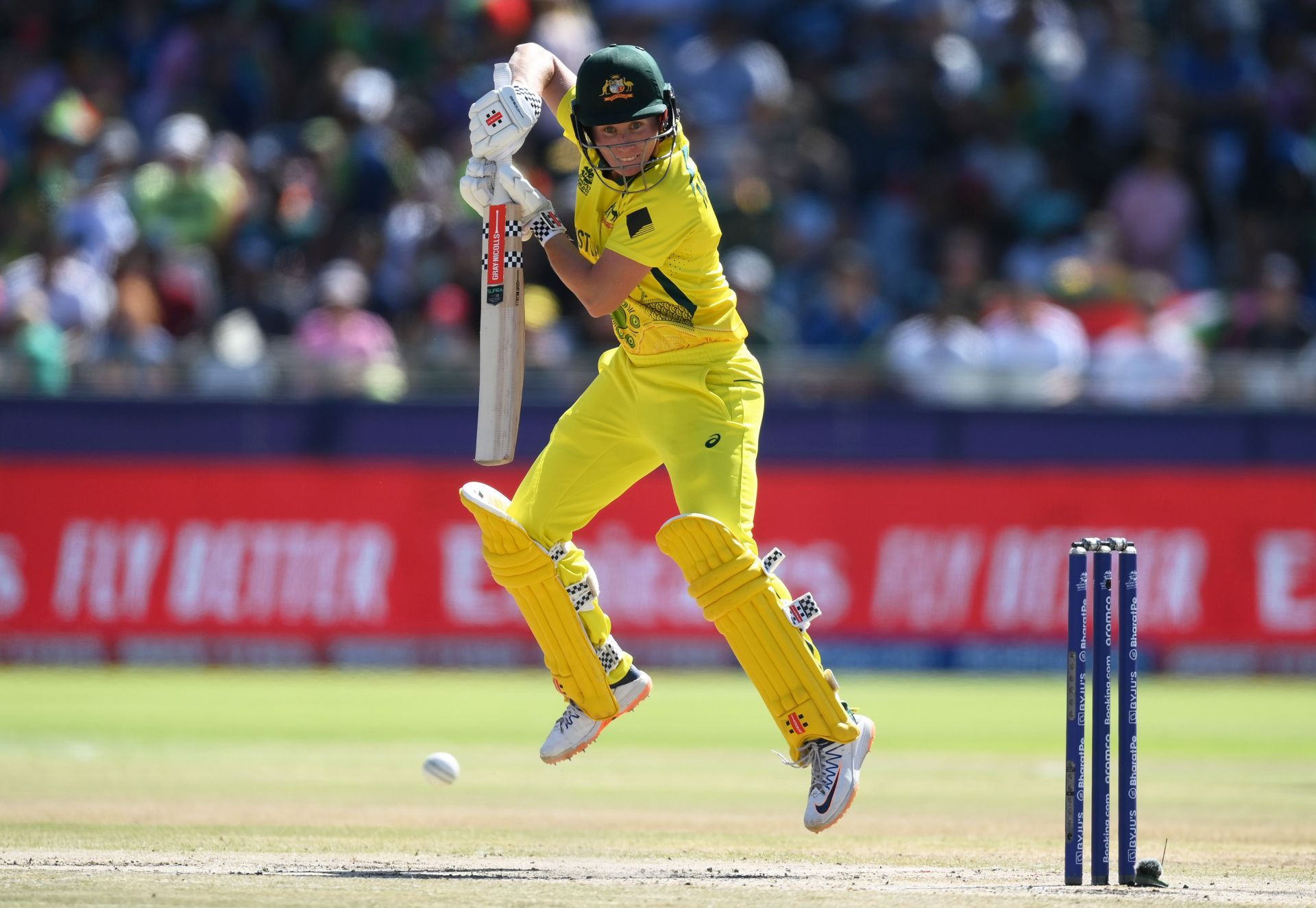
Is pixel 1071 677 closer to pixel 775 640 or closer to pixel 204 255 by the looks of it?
pixel 775 640

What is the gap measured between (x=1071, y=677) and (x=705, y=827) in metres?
1.88

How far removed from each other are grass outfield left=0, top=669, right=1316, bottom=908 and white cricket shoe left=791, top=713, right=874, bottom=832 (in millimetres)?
169

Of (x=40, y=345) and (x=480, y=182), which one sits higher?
(x=480, y=182)

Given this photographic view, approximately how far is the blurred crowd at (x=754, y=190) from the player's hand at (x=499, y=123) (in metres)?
7.33

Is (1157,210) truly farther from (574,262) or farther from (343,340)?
(574,262)

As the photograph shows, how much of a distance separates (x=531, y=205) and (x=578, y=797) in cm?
267

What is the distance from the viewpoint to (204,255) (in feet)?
50.2

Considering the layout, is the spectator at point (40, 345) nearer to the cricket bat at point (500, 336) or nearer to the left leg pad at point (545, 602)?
the cricket bat at point (500, 336)

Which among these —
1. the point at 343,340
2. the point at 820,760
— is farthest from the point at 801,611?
the point at 343,340

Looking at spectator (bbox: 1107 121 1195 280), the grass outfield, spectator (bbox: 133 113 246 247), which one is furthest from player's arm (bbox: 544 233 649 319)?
spectator (bbox: 1107 121 1195 280)

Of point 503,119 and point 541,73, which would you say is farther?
point 541,73

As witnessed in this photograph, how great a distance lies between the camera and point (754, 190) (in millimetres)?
15289

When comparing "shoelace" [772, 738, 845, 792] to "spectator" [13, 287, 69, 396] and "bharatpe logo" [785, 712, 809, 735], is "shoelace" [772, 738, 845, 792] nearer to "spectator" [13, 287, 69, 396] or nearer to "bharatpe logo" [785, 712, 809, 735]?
"bharatpe logo" [785, 712, 809, 735]

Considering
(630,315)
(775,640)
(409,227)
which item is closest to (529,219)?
(630,315)
